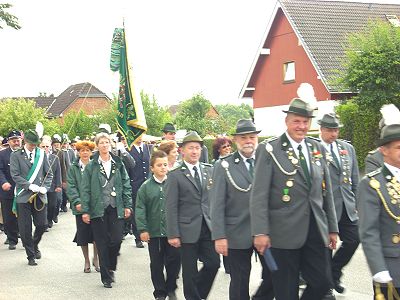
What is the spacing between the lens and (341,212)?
838cm

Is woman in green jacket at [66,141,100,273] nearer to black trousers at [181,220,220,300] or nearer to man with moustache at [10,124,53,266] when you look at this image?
man with moustache at [10,124,53,266]

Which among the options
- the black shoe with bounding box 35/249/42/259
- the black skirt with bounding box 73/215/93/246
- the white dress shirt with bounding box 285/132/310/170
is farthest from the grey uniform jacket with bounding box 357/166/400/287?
the black shoe with bounding box 35/249/42/259

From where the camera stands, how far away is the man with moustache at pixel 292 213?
19.7 feet

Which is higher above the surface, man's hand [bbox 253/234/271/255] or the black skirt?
man's hand [bbox 253/234/271/255]

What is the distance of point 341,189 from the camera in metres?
8.42

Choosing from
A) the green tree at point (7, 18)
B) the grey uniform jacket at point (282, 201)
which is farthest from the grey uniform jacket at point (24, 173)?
the green tree at point (7, 18)

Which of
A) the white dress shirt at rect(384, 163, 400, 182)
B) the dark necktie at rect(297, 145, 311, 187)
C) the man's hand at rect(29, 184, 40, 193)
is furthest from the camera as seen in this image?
the man's hand at rect(29, 184, 40, 193)

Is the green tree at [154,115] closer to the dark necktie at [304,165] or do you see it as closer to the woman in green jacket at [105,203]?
the woman in green jacket at [105,203]

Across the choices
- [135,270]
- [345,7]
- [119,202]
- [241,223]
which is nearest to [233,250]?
[241,223]

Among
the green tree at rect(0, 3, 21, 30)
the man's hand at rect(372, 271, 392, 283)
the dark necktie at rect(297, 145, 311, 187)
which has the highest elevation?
the green tree at rect(0, 3, 21, 30)

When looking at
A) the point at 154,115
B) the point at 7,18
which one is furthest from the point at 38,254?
the point at 154,115

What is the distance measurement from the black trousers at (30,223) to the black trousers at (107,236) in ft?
7.67

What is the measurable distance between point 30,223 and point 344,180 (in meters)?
5.69

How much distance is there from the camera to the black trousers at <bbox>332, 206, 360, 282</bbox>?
333 inches
